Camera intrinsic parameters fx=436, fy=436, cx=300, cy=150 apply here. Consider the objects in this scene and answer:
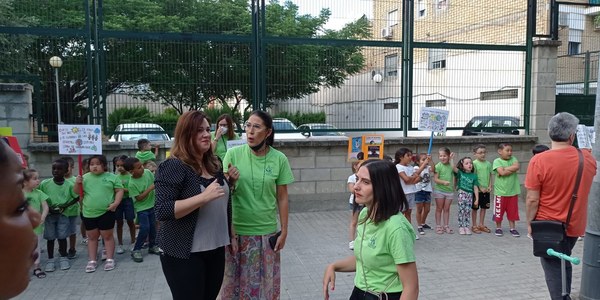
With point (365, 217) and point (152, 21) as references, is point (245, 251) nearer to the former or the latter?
point (365, 217)

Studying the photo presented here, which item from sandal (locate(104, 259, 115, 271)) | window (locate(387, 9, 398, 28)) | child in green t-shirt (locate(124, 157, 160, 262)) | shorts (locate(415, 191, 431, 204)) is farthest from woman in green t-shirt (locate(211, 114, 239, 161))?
window (locate(387, 9, 398, 28))

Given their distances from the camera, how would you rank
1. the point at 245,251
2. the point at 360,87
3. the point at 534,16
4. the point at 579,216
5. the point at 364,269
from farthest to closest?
the point at 534,16 < the point at 360,87 < the point at 579,216 < the point at 245,251 < the point at 364,269

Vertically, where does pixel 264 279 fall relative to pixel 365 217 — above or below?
below

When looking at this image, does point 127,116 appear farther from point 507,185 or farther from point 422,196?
point 507,185

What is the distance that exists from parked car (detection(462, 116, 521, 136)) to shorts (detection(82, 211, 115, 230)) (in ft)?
23.7

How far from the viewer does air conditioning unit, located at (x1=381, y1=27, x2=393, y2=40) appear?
8.88 m

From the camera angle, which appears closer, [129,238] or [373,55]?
[129,238]

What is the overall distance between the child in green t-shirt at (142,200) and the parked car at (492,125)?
261 inches

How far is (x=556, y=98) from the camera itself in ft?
32.9

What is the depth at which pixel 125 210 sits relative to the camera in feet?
20.4

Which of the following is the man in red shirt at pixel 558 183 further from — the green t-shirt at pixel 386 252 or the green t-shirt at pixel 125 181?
the green t-shirt at pixel 125 181

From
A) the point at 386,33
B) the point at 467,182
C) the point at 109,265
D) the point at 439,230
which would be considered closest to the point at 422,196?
the point at 439,230

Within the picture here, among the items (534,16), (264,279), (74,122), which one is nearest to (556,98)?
(534,16)

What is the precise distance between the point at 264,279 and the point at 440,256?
136 inches
